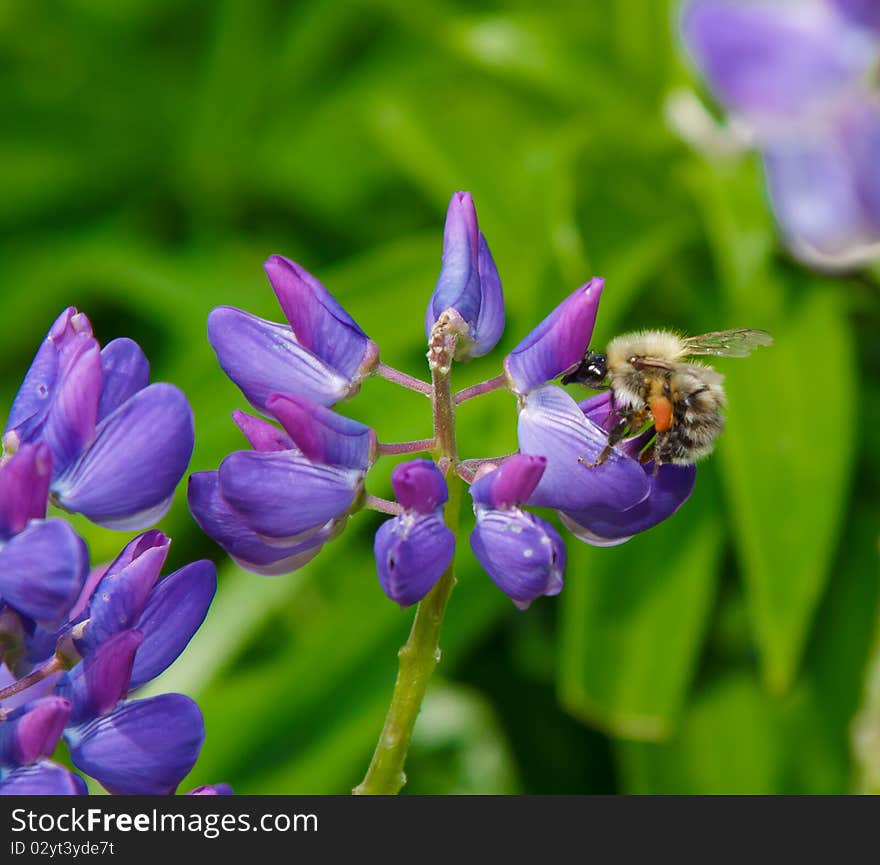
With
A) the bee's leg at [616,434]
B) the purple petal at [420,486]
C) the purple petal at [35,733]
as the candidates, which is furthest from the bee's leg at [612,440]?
the purple petal at [35,733]

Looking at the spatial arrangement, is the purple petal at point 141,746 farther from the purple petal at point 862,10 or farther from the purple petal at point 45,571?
the purple petal at point 862,10

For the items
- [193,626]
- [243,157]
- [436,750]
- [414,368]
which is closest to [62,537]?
[193,626]

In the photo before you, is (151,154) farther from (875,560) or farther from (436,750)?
(875,560)

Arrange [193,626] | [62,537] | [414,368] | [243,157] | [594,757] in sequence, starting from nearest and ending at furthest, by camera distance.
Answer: [62,537] → [193,626] → [414,368] → [594,757] → [243,157]

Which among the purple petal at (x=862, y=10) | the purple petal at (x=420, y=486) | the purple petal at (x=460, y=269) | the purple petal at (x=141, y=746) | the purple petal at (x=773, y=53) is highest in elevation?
the purple petal at (x=460, y=269)

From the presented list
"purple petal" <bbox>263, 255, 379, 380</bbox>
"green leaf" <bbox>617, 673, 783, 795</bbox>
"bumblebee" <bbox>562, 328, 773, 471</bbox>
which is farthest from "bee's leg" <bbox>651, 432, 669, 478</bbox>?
"green leaf" <bbox>617, 673, 783, 795</bbox>

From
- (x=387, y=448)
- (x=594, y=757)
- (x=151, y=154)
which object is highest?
(x=387, y=448)

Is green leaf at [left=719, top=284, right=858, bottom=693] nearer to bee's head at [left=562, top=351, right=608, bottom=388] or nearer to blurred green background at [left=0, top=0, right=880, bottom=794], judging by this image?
blurred green background at [left=0, top=0, right=880, bottom=794]
